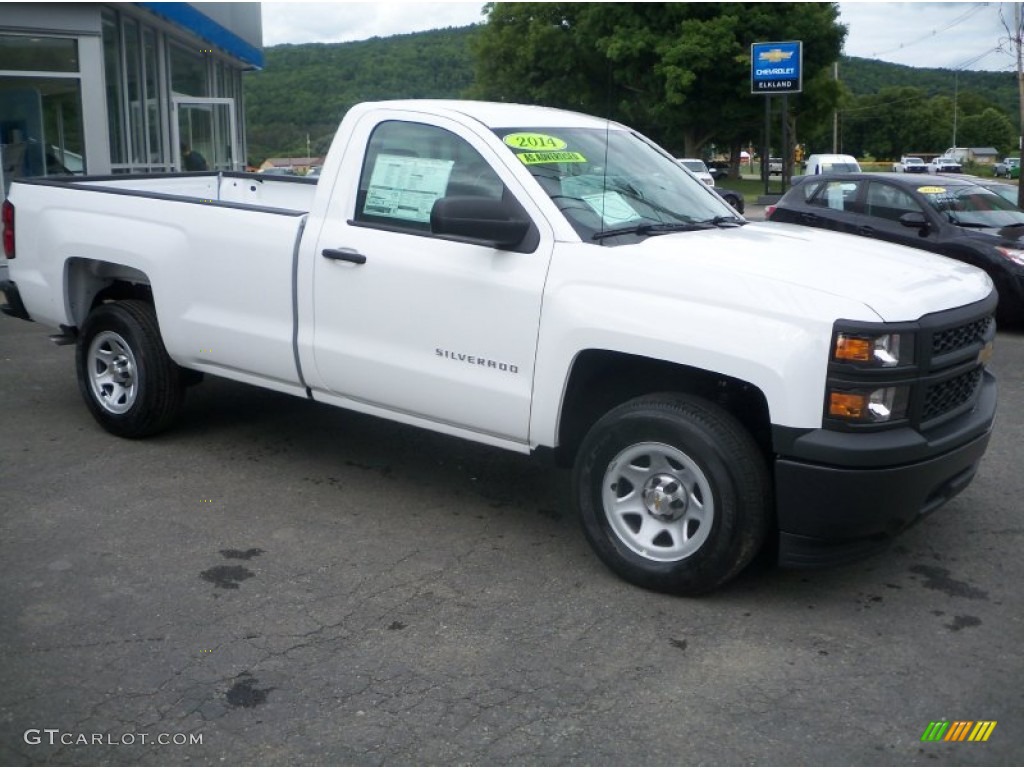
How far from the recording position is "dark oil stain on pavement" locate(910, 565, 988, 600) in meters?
4.73

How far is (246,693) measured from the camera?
384 cm

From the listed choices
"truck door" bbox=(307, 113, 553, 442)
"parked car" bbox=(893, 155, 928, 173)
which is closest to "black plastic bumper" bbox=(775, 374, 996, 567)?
"truck door" bbox=(307, 113, 553, 442)

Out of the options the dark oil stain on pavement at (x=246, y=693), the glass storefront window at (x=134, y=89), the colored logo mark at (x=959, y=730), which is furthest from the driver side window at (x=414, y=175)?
the glass storefront window at (x=134, y=89)

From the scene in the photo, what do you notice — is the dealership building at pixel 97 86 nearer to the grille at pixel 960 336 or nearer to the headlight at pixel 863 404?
the grille at pixel 960 336

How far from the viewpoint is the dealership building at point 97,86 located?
1650 centimetres

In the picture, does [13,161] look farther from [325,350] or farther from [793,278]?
[793,278]

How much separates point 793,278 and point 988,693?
1.65 metres

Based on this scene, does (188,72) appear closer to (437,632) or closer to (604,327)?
(604,327)

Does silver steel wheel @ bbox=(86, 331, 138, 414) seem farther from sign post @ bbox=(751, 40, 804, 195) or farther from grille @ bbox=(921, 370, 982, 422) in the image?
sign post @ bbox=(751, 40, 804, 195)

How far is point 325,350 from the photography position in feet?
18.3

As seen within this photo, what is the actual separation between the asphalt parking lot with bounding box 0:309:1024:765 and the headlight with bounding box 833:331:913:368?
41.7 inches

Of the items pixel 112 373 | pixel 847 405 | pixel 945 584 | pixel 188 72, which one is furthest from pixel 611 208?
pixel 188 72

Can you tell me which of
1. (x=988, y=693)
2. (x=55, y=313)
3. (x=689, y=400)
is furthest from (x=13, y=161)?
(x=988, y=693)

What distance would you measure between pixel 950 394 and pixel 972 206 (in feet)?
25.1
